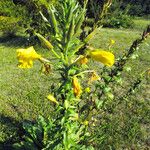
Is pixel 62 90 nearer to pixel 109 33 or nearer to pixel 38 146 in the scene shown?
pixel 38 146

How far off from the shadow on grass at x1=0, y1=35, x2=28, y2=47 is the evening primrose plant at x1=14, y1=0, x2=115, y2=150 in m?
8.02

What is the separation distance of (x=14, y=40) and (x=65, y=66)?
11.1 meters

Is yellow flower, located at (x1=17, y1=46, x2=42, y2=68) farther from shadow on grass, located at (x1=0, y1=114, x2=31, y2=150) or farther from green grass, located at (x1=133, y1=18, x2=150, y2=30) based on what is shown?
green grass, located at (x1=133, y1=18, x2=150, y2=30)

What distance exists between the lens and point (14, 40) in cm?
1545

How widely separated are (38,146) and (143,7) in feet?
65.4

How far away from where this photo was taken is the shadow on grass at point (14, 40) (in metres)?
14.7

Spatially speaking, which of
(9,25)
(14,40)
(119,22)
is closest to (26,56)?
(14,40)

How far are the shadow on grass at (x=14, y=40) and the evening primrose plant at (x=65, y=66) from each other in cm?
802

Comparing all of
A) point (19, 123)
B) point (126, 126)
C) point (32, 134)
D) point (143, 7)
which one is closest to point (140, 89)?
point (126, 126)

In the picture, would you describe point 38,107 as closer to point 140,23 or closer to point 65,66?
point 65,66

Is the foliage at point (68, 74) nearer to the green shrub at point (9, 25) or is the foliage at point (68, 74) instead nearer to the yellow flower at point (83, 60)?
the yellow flower at point (83, 60)

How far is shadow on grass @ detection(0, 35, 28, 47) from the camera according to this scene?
14686 millimetres

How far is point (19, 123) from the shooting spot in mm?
8461

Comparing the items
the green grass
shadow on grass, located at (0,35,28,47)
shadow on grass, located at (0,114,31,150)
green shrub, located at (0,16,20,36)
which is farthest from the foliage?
the green grass
